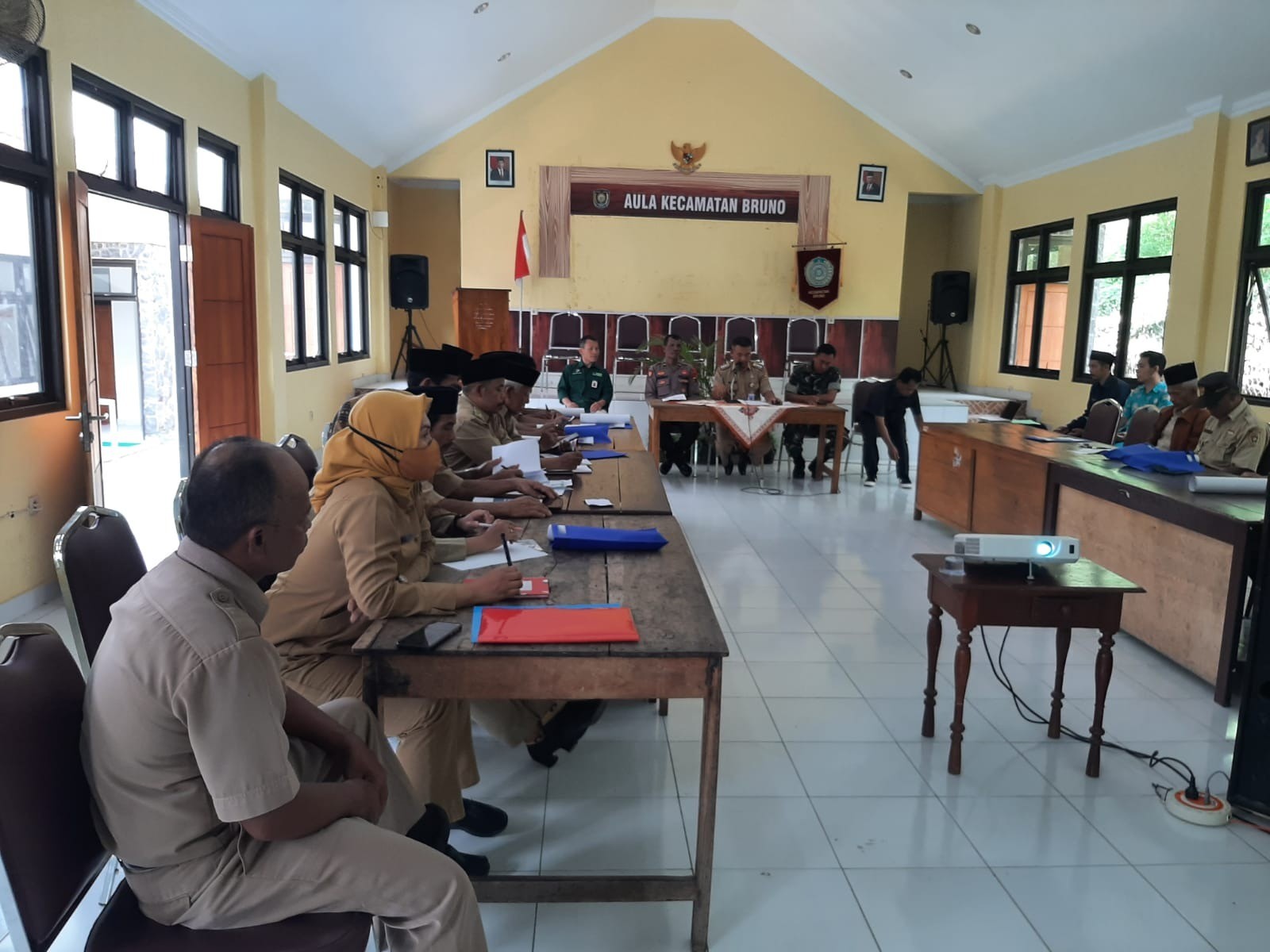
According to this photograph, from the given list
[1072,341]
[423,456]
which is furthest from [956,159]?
[423,456]

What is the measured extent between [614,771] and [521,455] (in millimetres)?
1320

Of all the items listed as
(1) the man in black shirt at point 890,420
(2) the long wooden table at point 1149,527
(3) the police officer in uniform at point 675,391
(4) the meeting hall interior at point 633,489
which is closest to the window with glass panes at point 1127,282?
(4) the meeting hall interior at point 633,489

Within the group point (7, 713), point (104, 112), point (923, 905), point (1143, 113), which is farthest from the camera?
point (1143, 113)

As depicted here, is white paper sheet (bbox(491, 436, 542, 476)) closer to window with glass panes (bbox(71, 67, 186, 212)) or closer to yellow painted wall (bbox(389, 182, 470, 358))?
window with glass panes (bbox(71, 67, 186, 212))

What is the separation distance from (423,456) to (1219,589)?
2.97 meters

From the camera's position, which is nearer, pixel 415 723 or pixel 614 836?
pixel 415 723

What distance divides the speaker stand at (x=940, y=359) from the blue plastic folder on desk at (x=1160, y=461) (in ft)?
25.1

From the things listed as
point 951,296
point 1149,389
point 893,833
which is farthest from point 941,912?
point 951,296

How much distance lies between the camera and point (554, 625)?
1940mm

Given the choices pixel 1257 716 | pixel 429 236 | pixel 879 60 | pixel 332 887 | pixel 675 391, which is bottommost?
pixel 1257 716

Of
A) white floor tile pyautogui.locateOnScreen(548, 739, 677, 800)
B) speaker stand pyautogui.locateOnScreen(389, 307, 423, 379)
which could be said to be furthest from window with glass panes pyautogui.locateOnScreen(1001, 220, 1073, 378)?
white floor tile pyautogui.locateOnScreen(548, 739, 677, 800)

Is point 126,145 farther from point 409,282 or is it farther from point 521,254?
point 521,254

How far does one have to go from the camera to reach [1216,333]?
297 inches

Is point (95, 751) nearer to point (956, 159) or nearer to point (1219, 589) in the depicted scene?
point (1219, 589)
